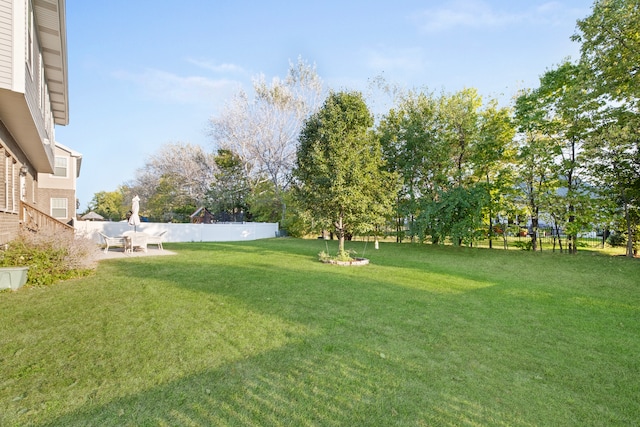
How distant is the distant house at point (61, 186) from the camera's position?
1775cm

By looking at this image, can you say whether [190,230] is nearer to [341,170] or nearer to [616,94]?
[341,170]

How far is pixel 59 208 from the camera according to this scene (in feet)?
59.4

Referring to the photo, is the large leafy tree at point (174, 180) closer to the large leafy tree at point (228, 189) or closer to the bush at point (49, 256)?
the large leafy tree at point (228, 189)

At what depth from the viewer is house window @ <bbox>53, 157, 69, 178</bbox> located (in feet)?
59.1

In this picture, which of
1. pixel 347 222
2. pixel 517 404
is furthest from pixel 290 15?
pixel 517 404

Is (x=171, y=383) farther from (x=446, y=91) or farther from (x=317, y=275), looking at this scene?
(x=446, y=91)

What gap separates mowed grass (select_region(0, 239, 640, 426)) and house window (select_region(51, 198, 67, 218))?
15.1 meters

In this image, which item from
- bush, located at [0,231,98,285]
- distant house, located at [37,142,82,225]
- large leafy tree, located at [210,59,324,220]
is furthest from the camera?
large leafy tree, located at [210,59,324,220]

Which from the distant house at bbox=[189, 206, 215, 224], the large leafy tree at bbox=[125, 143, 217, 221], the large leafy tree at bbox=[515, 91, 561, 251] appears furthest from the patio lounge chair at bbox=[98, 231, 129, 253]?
the large leafy tree at bbox=[125, 143, 217, 221]

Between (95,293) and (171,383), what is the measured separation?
13.6 feet

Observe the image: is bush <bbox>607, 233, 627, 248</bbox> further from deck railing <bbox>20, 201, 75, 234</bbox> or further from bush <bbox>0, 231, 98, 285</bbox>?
deck railing <bbox>20, 201, 75, 234</bbox>

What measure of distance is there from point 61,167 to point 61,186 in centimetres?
109

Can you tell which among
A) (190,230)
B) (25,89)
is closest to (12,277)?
(25,89)

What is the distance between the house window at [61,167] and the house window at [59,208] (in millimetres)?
1487
